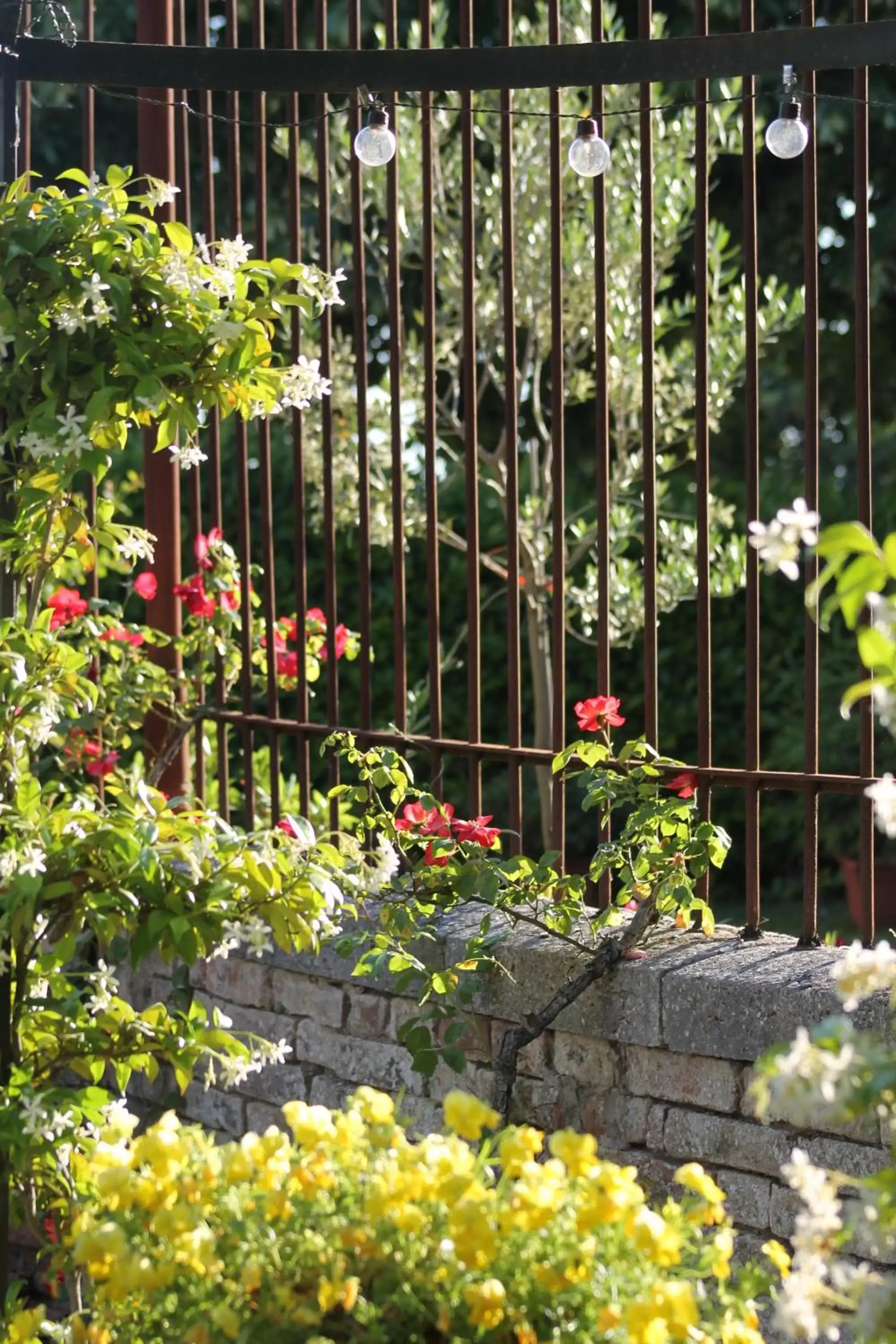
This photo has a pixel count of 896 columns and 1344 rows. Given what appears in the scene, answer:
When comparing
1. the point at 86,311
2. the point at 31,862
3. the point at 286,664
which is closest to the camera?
the point at 31,862

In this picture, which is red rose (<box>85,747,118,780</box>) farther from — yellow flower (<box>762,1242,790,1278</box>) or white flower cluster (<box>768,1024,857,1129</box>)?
white flower cluster (<box>768,1024,857,1129</box>)

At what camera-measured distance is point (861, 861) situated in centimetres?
303

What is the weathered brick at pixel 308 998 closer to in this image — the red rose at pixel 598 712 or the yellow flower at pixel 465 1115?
the red rose at pixel 598 712

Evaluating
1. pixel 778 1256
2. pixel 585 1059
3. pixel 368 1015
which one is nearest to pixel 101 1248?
pixel 778 1256

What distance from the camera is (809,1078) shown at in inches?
63.3

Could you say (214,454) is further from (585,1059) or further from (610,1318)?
(610,1318)

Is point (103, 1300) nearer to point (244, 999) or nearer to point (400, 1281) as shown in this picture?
point (400, 1281)

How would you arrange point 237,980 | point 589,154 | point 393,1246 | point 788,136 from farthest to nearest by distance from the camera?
point 237,980
point 589,154
point 788,136
point 393,1246

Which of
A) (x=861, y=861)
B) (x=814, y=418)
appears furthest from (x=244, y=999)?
(x=814, y=418)

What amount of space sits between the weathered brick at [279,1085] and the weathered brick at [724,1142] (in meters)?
1.04

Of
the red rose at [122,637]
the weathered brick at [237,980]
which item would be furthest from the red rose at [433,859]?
the red rose at [122,637]

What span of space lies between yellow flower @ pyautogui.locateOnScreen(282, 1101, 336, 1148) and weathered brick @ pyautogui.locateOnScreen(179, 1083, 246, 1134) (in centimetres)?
200

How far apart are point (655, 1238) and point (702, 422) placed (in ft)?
6.14

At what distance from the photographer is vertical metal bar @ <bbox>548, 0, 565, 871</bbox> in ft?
11.2
